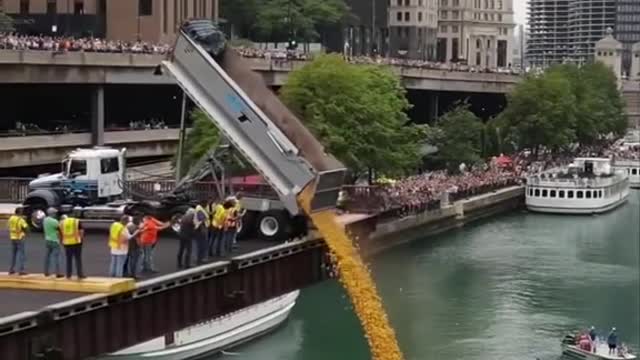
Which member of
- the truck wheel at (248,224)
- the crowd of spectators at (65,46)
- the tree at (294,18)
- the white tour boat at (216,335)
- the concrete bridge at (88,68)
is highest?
the tree at (294,18)

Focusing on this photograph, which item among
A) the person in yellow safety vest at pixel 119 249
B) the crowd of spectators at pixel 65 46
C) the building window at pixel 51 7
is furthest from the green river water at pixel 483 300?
the building window at pixel 51 7

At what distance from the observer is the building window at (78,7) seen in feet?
349

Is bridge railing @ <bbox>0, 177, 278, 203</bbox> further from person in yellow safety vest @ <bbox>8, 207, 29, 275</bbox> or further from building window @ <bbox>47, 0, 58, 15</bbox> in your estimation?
building window @ <bbox>47, 0, 58, 15</bbox>

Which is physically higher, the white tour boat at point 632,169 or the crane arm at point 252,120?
the crane arm at point 252,120

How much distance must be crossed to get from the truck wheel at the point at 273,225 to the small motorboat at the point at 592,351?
44.9ft

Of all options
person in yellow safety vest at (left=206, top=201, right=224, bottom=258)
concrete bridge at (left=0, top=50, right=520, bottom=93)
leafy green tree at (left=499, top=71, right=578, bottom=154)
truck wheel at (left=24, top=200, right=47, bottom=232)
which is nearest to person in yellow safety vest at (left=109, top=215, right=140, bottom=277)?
person in yellow safety vest at (left=206, top=201, right=224, bottom=258)

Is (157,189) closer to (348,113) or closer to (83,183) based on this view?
(83,183)

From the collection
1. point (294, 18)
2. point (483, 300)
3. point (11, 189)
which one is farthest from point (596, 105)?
point (11, 189)

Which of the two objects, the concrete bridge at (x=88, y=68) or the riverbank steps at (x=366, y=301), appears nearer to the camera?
the riverbank steps at (x=366, y=301)

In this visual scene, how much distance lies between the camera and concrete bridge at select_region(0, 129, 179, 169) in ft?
222

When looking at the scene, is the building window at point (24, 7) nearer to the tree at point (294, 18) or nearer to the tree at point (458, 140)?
the tree at point (458, 140)

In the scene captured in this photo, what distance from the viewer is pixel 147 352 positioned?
42.2 meters

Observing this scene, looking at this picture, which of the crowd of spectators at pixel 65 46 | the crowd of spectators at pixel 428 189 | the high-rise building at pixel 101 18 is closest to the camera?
the crowd of spectators at pixel 428 189

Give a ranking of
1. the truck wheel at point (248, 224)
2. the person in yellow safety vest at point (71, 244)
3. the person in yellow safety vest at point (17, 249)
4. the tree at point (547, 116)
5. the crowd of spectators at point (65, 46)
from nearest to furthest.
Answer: the person in yellow safety vest at point (71, 244) → the person in yellow safety vest at point (17, 249) → the truck wheel at point (248, 224) → the crowd of spectators at point (65, 46) → the tree at point (547, 116)
